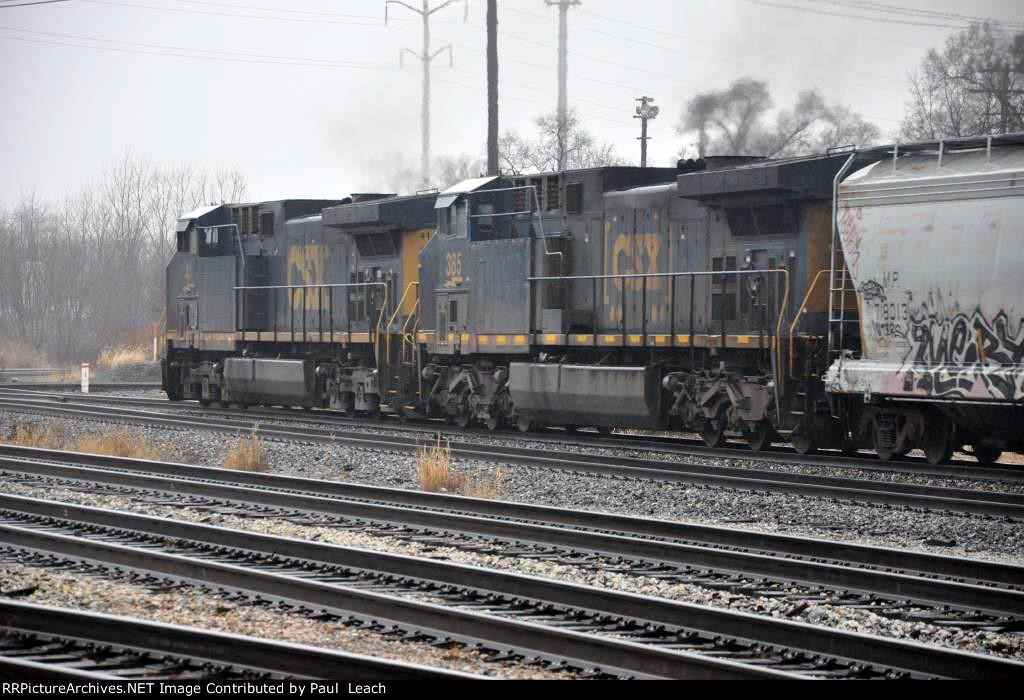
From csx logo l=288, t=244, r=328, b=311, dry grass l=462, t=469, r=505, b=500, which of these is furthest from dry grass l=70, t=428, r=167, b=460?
csx logo l=288, t=244, r=328, b=311

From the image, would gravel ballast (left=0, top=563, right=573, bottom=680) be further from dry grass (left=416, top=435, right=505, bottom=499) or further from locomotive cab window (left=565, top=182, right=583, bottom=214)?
locomotive cab window (left=565, top=182, right=583, bottom=214)

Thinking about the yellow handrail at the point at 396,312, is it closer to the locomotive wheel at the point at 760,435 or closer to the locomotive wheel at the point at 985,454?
the locomotive wheel at the point at 760,435

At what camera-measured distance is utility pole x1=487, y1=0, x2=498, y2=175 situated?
27938 millimetres

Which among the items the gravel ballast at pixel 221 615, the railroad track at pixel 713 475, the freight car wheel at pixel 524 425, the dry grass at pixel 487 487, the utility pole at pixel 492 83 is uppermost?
the utility pole at pixel 492 83

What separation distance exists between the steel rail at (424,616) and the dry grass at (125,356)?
31334 mm

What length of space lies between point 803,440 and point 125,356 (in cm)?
3103

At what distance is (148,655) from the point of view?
6352 millimetres

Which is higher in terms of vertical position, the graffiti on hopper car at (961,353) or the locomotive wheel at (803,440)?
the graffiti on hopper car at (961,353)

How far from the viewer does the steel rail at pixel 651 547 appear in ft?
25.5

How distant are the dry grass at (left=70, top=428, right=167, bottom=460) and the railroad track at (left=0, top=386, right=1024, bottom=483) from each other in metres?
3.49

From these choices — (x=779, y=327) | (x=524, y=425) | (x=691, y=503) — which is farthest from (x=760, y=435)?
(x=524, y=425)

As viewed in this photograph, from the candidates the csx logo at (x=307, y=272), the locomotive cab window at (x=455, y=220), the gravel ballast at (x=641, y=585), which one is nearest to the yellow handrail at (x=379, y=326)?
the csx logo at (x=307, y=272)

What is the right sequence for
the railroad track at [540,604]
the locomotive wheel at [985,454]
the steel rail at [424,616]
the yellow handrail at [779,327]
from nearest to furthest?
the steel rail at [424,616], the railroad track at [540,604], the locomotive wheel at [985,454], the yellow handrail at [779,327]

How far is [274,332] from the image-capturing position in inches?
970
